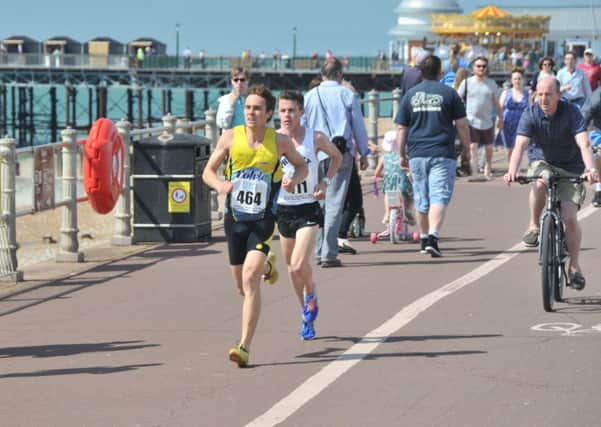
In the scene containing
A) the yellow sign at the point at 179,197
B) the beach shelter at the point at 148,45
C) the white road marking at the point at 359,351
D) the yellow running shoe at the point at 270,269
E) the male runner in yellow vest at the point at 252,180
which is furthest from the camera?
the beach shelter at the point at 148,45

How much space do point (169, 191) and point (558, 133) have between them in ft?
18.4

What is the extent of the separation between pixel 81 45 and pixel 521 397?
147m

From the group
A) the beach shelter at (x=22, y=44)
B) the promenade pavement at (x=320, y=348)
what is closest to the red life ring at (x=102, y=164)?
the promenade pavement at (x=320, y=348)

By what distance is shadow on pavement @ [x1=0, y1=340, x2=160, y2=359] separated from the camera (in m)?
10.8

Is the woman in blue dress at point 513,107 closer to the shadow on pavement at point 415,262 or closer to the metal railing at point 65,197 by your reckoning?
the metal railing at point 65,197

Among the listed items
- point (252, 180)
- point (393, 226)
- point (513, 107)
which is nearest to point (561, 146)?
point (252, 180)

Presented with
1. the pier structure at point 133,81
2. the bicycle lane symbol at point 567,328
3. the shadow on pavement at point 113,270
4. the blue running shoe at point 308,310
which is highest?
the blue running shoe at point 308,310

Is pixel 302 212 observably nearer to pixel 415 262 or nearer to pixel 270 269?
pixel 270 269

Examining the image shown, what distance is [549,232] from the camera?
11.8m

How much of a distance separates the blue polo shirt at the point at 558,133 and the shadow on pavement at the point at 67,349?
139 inches

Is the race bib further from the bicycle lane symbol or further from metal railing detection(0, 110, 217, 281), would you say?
metal railing detection(0, 110, 217, 281)

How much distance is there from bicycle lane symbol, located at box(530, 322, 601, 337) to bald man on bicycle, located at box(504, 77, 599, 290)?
3.83 ft

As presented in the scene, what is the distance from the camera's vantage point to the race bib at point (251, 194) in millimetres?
10250

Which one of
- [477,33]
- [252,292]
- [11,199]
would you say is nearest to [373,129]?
[11,199]
